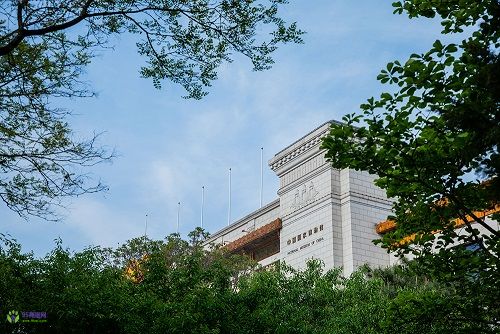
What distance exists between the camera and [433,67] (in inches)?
355

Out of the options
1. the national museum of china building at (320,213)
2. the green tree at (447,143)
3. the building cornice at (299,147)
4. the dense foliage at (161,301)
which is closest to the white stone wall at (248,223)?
the national museum of china building at (320,213)

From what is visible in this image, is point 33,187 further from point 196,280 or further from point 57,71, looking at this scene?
point 196,280

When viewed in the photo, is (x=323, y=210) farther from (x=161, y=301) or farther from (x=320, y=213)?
(x=161, y=301)

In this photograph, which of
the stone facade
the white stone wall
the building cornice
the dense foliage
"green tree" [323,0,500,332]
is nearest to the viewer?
"green tree" [323,0,500,332]

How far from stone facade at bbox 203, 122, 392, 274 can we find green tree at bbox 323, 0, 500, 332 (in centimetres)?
1933

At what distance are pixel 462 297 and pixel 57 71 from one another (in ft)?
26.4

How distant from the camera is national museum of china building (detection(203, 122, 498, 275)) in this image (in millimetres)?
30672

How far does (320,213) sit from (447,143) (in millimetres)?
23013

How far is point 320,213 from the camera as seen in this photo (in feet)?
105

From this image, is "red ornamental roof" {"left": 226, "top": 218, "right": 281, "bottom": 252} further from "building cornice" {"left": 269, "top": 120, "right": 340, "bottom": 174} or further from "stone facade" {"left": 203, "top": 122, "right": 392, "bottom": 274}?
"building cornice" {"left": 269, "top": 120, "right": 340, "bottom": 174}

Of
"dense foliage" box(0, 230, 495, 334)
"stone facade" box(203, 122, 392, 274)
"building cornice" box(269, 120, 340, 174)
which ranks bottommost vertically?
"dense foliage" box(0, 230, 495, 334)

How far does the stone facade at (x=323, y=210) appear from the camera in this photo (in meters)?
30.6

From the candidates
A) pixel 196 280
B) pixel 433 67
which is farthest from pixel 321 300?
pixel 433 67

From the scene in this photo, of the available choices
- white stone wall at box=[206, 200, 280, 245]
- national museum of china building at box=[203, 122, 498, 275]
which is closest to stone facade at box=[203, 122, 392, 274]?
national museum of china building at box=[203, 122, 498, 275]
